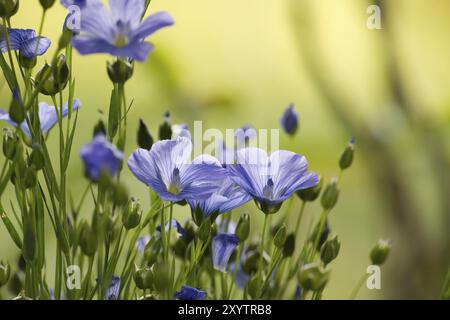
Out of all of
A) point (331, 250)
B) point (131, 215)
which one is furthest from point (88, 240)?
point (331, 250)

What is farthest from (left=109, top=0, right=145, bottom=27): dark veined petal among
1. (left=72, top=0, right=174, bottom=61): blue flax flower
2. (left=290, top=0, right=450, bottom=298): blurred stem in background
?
(left=290, top=0, right=450, bottom=298): blurred stem in background

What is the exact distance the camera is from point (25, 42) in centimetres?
35

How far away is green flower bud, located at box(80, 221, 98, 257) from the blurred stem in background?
1.05m

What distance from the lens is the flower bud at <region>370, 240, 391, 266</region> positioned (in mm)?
421

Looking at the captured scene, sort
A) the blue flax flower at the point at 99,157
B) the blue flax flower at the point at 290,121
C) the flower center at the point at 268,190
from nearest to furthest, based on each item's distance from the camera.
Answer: the blue flax flower at the point at 99,157 < the flower center at the point at 268,190 < the blue flax flower at the point at 290,121

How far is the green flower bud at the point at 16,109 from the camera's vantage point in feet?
1.02

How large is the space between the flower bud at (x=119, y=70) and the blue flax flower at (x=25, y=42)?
0.04 meters

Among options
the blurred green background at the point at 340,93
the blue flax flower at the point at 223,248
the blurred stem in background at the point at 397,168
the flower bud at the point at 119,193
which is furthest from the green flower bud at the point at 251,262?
the blurred stem in background at the point at 397,168

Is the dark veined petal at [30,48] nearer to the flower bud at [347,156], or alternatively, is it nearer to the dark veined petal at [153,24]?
the dark veined petal at [153,24]

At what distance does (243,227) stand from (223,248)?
Answer: 0.06 feet

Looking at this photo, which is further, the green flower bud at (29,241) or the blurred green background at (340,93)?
the blurred green background at (340,93)

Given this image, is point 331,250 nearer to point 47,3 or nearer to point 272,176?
point 272,176

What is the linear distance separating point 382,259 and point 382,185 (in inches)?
41.4
